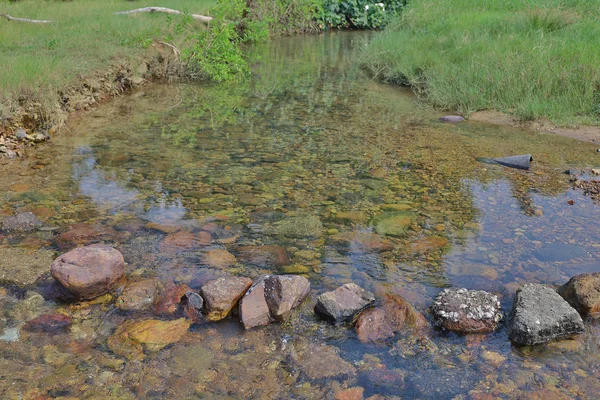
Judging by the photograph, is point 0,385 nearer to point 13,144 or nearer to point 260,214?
point 260,214

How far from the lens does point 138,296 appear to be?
3412 millimetres

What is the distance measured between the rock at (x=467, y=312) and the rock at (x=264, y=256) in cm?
114

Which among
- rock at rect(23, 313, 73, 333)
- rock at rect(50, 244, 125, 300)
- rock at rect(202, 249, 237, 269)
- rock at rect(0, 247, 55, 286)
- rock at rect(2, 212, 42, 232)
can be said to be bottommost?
rock at rect(202, 249, 237, 269)

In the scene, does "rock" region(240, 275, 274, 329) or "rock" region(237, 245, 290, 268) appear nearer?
"rock" region(240, 275, 274, 329)

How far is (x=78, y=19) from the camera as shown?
35.9 feet

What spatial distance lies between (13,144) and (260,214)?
120 inches

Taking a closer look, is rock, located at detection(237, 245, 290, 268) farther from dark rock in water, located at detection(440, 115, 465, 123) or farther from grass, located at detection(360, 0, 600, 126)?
grass, located at detection(360, 0, 600, 126)

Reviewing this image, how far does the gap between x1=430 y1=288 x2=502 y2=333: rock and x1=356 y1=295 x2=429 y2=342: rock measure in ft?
0.39

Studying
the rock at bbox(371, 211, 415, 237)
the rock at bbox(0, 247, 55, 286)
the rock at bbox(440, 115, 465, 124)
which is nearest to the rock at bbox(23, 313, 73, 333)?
the rock at bbox(0, 247, 55, 286)

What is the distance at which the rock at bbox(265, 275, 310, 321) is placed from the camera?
3.27 metres

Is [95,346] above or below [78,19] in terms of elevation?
below

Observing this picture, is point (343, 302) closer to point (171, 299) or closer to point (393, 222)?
point (171, 299)

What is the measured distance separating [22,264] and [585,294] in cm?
357

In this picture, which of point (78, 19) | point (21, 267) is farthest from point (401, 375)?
point (78, 19)
